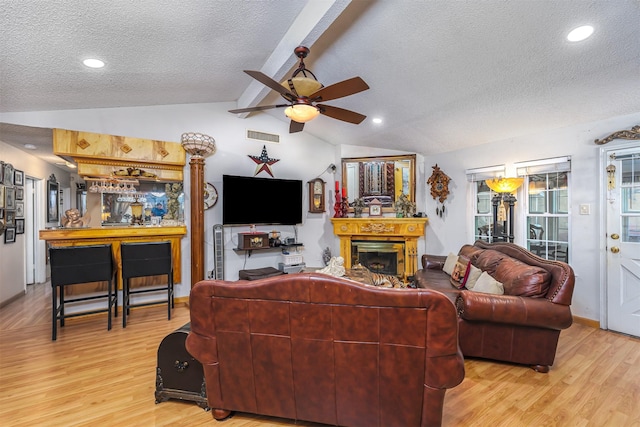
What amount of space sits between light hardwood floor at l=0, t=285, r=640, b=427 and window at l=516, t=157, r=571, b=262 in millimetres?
1113

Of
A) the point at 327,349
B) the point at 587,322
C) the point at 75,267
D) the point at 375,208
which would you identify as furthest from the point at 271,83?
the point at 587,322

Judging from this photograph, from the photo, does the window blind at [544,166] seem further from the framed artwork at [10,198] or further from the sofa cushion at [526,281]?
the framed artwork at [10,198]

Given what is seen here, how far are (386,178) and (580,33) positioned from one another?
3.30 meters

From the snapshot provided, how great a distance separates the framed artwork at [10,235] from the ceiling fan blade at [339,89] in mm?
4807

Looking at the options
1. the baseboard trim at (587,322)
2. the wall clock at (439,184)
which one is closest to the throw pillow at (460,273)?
the baseboard trim at (587,322)

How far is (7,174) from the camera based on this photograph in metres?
3.98

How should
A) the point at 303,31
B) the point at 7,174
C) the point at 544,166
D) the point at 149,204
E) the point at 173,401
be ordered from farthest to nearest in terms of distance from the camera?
the point at 149,204 → the point at 7,174 → the point at 544,166 → the point at 303,31 → the point at 173,401

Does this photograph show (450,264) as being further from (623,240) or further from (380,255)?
(623,240)

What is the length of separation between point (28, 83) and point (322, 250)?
4.30 m

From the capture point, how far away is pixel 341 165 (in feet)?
17.7

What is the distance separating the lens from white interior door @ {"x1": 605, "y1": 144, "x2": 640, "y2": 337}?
306cm

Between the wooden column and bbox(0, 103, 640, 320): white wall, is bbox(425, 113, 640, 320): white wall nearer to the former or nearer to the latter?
bbox(0, 103, 640, 320): white wall

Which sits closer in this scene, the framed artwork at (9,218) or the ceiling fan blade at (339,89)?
the ceiling fan blade at (339,89)

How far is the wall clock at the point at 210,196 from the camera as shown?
14.3ft
